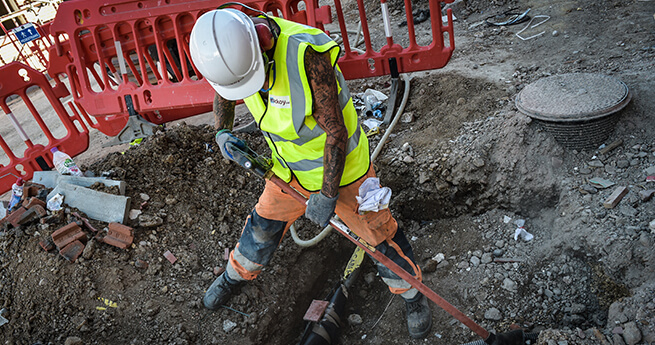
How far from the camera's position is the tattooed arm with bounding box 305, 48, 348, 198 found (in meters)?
2.26

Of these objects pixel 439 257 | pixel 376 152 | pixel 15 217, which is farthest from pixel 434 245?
pixel 15 217

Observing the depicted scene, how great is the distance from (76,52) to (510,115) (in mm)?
4215

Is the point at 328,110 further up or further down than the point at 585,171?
further up

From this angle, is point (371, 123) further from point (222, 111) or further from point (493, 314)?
point (493, 314)

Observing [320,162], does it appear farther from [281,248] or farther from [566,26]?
[566,26]

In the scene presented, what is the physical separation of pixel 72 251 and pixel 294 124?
2.16 metres

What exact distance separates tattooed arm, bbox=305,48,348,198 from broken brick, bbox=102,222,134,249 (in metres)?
1.90

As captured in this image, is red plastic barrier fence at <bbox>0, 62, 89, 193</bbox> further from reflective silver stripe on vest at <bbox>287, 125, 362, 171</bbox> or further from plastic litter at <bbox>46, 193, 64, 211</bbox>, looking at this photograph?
reflective silver stripe on vest at <bbox>287, 125, 362, 171</bbox>

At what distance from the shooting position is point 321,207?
99.7 inches

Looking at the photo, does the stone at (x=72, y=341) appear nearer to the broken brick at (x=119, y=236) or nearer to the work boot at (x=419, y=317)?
the broken brick at (x=119, y=236)

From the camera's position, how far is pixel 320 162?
8.58ft

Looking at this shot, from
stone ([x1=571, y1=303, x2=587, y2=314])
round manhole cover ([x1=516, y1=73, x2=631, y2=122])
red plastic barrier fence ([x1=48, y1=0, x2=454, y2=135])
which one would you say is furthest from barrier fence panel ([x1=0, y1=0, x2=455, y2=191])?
stone ([x1=571, y1=303, x2=587, y2=314])

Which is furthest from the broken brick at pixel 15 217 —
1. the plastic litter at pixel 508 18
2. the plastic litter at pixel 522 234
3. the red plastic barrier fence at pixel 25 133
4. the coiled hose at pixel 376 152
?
the plastic litter at pixel 508 18

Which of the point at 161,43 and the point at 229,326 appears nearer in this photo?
the point at 229,326
